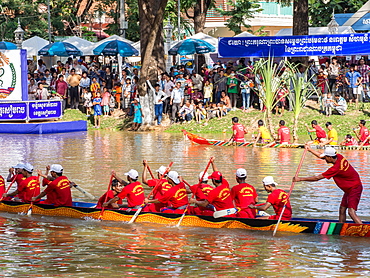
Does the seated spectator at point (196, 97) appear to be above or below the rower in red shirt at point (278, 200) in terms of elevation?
above

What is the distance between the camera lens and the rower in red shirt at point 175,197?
46.8 ft

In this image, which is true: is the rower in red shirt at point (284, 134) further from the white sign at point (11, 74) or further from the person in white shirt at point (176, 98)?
the white sign at point (11, 74)

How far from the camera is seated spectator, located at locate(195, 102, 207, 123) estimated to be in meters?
29.8

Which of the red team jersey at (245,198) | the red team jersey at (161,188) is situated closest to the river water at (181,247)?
the red team jersey at (245,198)

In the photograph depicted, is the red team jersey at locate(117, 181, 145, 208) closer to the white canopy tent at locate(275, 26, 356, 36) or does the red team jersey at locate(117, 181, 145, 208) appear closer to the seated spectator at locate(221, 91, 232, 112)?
the seated spectator at locate(221, 91, 232, 112)

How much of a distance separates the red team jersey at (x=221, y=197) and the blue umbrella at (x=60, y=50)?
20929mm

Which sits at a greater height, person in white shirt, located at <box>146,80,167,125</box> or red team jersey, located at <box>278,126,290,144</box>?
person in white shirt, located at <box>146,80,167,125</box>

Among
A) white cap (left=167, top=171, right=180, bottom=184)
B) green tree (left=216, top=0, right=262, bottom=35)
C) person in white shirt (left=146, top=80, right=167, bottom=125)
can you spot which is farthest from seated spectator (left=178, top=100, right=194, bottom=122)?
green tree (left=216, top=0, right=262, bottom=35)

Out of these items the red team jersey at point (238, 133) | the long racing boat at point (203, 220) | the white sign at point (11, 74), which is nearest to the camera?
the long racing boat at point (203, 220)

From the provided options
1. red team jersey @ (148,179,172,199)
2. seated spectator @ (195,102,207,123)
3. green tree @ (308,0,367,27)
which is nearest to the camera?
red team jersey @ (148,179,172,199)

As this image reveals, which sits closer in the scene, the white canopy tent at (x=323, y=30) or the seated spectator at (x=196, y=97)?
the seated spectator at (x=196, y=97)

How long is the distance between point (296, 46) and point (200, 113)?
5.02 m

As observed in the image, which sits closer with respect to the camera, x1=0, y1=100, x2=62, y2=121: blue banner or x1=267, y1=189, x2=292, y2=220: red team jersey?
x1=267, y1=189, x2=292, y2=220: red team jersey

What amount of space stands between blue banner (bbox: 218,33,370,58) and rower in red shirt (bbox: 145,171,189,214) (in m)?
15.1
